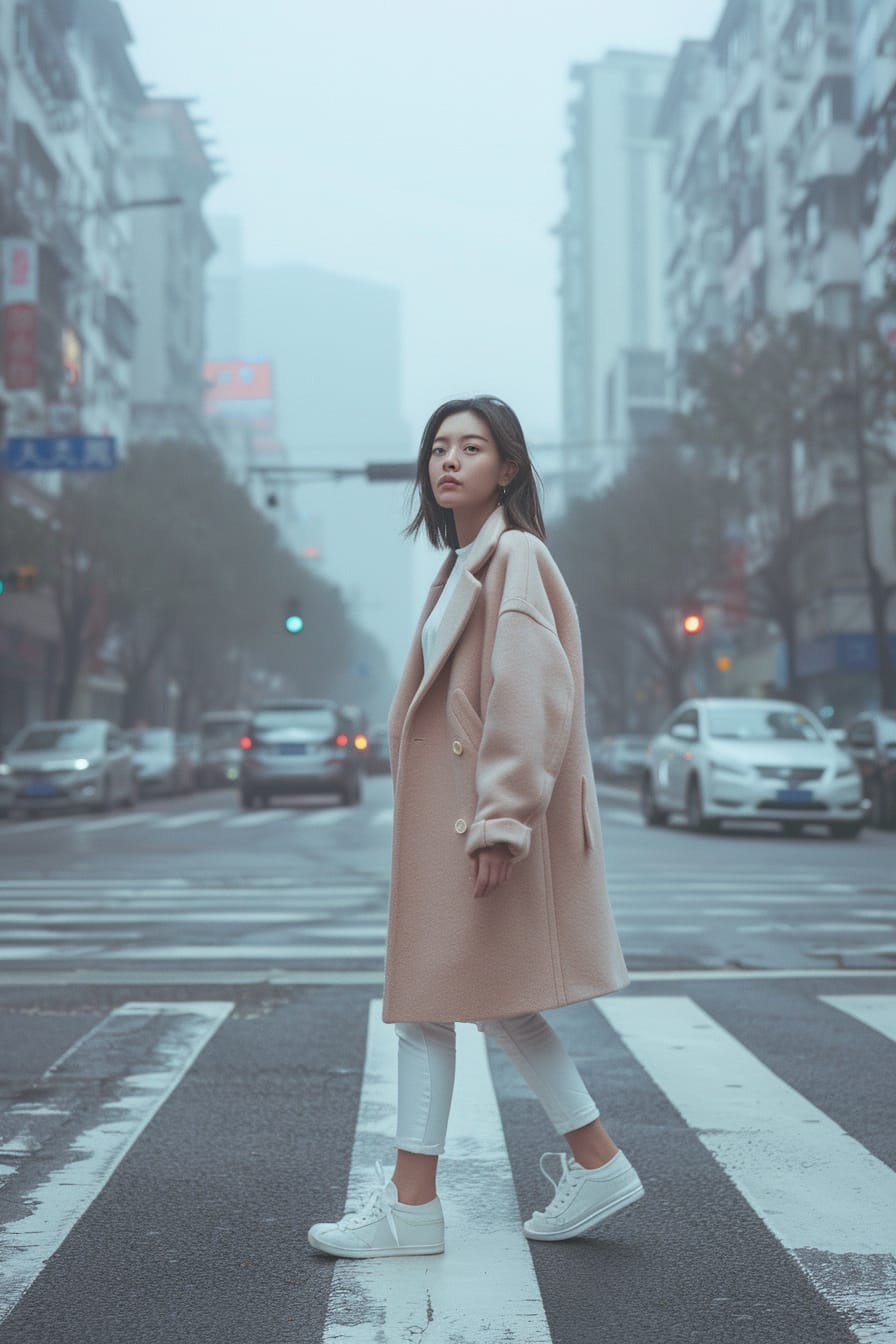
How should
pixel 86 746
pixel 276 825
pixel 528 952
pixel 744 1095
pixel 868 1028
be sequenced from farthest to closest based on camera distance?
pixel 86 746 < pixel 276 825 < pixel 868 1028 < pixel 744 1095 < pixel 528 952

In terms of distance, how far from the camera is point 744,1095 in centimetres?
571

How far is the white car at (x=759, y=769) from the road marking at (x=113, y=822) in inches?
279

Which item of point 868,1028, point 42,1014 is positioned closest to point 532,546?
point 868,1028

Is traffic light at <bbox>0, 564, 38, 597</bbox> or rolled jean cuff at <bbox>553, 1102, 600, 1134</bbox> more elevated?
traffic light at <bbox>0, 564, 38, 597</bbox>

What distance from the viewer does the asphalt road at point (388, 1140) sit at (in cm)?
359

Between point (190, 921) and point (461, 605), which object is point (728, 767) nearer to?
point (190, 921)

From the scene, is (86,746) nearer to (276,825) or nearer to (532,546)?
(276,825)

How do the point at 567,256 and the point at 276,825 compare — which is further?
the point at 567,256

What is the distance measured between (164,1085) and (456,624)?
97.9 inches

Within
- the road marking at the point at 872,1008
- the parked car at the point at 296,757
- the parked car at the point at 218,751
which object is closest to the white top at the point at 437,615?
the road marking at the point at 872,1008

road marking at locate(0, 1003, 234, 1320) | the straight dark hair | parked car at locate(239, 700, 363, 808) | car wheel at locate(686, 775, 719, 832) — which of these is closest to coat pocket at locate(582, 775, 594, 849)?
the straight dark hair

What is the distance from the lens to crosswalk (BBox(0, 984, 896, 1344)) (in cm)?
361

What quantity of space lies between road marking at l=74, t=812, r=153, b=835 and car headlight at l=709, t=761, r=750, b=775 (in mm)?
7398

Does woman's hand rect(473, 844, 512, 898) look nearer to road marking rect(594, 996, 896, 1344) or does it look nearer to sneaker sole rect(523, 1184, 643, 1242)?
sneaker sole rect(523, 1184, 643, 1242)
